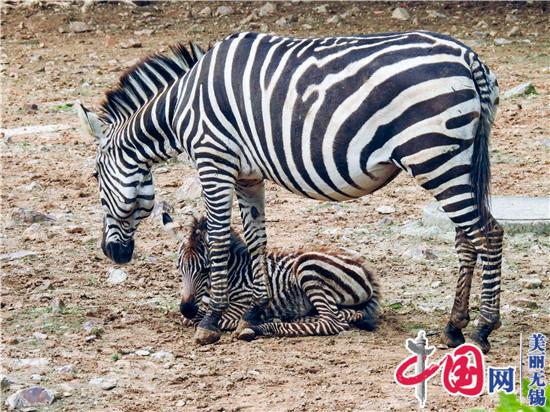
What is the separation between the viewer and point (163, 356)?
7.05 meters

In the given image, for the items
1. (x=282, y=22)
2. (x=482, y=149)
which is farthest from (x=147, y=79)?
(x=282, y=22)

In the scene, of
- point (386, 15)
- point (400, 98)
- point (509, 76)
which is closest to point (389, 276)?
point (400, 98)

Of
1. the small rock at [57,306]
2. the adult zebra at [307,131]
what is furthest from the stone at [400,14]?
the small rock at [57,306]

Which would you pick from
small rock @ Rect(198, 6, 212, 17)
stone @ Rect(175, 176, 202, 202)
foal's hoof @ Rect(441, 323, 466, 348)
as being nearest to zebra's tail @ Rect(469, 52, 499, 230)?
foal's hoof @ Rect(441, 323, 466, 348)

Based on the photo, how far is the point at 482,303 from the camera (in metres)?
7.07

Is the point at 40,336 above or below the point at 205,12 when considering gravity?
below

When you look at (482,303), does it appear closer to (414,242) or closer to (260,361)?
(260,361)

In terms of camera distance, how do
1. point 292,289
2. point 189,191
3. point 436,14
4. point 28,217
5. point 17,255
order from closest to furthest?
1. point 292,289
2. point 17,255
3. point 28,217
4. point 189,191
5. point 436,14

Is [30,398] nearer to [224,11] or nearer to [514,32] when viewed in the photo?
[514,32]

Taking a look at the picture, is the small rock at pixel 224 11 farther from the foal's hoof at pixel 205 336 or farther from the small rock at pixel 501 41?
the foal's hoof at pixel 205 336

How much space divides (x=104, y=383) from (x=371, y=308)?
6.31 feet

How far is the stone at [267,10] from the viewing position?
16828mm

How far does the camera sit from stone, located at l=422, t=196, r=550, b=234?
358 inches

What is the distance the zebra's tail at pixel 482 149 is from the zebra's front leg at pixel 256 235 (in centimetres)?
164
